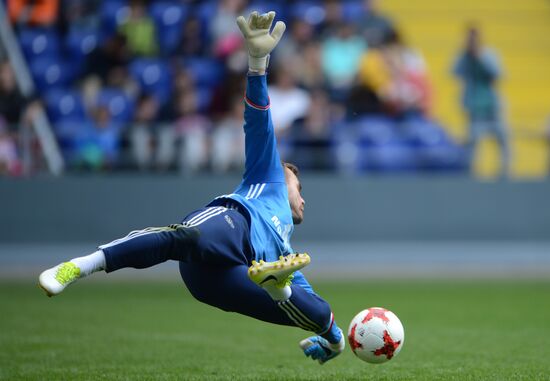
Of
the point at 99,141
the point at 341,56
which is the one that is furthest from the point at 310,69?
the point at 99,141

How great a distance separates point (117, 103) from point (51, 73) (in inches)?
69.7

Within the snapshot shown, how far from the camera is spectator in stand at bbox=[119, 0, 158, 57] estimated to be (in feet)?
60.3

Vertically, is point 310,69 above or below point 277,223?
below

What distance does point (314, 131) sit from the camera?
56.1ft

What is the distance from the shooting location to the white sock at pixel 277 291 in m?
6.34

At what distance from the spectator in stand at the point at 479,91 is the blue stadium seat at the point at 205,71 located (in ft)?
14.4

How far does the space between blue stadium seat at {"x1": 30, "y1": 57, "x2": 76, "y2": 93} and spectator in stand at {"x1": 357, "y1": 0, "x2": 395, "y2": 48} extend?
573cm

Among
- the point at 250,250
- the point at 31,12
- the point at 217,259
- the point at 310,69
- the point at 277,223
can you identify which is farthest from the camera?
the point at 31,12

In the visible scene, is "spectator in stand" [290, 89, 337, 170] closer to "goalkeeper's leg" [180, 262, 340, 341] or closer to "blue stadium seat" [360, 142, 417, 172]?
"blue stadium seat" [360, 142, 417, 172]

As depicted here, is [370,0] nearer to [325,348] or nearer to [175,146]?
[175,146]

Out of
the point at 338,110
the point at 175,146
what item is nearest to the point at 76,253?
the point at 175,146

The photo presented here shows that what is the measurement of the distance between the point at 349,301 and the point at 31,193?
6683 mm

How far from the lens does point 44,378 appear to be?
7.11 m

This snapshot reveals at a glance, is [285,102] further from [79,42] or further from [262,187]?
[262,187]
